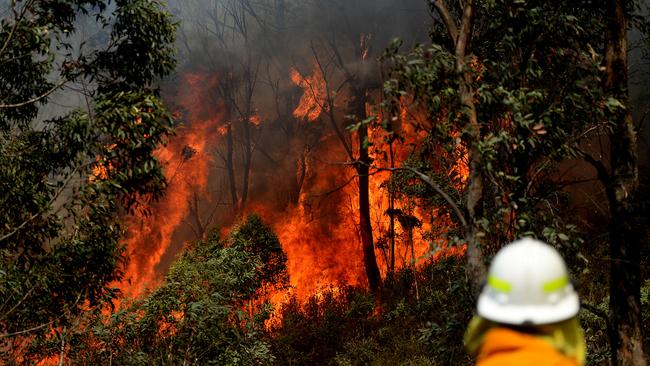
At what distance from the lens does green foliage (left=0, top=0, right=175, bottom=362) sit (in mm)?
6297

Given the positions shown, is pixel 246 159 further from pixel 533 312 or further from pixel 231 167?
pixel 533 312

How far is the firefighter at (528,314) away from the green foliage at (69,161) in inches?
226

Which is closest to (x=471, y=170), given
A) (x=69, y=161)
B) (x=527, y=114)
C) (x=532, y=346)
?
(x=527, y=114)

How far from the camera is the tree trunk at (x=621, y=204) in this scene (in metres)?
5.82

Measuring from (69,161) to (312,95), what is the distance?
971 inches

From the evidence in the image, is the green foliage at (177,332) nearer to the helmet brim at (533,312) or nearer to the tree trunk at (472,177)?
the tree trunk at (472,177)

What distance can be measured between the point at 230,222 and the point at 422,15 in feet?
59.0

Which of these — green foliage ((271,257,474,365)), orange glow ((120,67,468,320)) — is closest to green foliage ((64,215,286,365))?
green foliage ((271,257,474,365))

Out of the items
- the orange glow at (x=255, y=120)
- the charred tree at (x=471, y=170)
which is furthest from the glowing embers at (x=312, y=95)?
the charred tree at (x=471, y=170)

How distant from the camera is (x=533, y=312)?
4.69ft

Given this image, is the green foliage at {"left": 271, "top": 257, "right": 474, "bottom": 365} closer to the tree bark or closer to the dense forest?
the dense forest

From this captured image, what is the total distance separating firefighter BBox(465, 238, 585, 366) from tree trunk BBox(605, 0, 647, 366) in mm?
5241

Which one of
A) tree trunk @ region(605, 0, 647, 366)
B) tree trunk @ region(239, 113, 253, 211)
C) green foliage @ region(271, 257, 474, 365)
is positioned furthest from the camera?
tree trunk @ region(239, 113, 253, 211)

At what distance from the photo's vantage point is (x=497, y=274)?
155 centimetres
